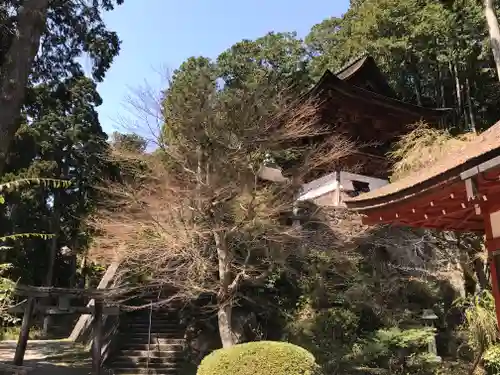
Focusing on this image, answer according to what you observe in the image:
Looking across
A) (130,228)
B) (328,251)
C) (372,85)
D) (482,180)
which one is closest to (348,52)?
(372,85)

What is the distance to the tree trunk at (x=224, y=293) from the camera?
9695 millimetres

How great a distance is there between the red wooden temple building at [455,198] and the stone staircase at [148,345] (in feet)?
32.5

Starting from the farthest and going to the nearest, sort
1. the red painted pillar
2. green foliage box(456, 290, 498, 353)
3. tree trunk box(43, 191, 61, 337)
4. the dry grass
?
tree trunk box(43, 191, 61, 337), the dry grass, green foliage box(456, 290, 498, 353), the red painted pillar

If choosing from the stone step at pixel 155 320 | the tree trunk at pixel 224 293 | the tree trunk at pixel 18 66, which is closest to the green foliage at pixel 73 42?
the tree trunk at pixel 18 66

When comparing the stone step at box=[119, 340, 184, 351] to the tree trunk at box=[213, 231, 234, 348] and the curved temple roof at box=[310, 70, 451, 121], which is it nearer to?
the tree trunk at box=[213, 231, 234, 348]

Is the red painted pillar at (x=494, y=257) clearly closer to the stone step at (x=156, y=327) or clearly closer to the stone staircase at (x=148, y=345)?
the stone staircase at (x=148, y=345)

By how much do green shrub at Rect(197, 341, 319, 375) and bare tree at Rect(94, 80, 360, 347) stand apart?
223 cm

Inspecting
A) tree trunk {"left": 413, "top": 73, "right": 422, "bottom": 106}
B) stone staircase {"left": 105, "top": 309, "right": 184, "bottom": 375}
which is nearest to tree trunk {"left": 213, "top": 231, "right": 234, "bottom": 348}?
stone staircase {"left": 105, "top": 309, "right": 184, "bottom": 375}

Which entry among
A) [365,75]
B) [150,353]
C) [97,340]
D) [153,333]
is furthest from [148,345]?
[365,75]

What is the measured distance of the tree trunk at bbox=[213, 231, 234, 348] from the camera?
970 cm

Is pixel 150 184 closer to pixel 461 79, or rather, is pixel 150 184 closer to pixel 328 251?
pixel 328 251

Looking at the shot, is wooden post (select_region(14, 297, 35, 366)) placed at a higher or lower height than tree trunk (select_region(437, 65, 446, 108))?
lower

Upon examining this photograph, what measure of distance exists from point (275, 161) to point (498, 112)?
14550 mm

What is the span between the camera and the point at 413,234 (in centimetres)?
1378
